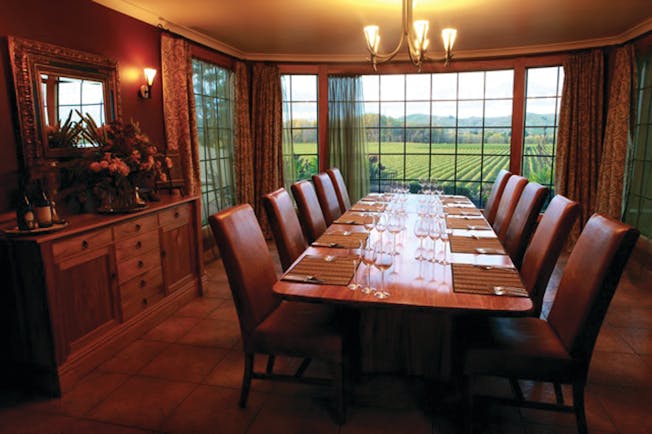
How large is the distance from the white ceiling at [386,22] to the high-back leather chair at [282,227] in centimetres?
171

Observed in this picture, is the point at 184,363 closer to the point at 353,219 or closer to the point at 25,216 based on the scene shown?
the point at 25,216

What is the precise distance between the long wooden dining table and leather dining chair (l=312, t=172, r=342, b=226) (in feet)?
3.49

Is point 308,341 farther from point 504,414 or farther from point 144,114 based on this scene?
point 144,114

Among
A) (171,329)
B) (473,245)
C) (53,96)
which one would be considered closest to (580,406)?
(473,245)

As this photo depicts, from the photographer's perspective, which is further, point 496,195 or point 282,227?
point 496,195

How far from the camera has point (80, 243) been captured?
2604mm

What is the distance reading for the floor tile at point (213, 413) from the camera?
2.14 meters

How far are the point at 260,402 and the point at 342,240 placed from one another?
1.04m

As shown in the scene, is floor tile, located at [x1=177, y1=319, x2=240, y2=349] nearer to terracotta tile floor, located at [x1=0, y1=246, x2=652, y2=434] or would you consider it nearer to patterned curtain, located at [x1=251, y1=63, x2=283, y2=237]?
terracotta tile floor, located at [x1=0, y1=246, x2=652, y2=434]

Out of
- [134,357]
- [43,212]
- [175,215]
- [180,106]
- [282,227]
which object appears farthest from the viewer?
[180,106]

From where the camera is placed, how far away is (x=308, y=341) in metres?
2.11

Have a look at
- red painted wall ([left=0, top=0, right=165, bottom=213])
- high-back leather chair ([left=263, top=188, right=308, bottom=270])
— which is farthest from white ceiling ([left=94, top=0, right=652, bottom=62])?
high-back leather chair ([left=263, top=188, right=308, bottom=270])

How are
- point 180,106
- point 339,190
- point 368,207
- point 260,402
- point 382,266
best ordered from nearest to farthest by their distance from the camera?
1. point 382,266
2. point 260,402
3. point 368,207
4. point 180,106
5. point 339,190

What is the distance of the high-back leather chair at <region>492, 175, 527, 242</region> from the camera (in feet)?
11.4
